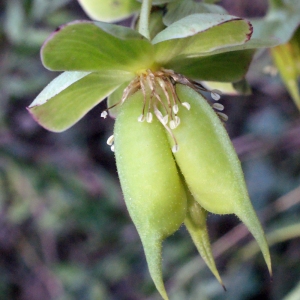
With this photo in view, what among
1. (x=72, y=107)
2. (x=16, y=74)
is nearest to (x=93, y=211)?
(x=16, y=74)

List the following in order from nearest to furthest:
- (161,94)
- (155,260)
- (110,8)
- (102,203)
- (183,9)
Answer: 1. (155,260)
2. (161,94)
3. (183,9)
4. (110,8)
5. (102,203)

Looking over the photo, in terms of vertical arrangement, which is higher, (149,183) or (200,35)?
(200,35)

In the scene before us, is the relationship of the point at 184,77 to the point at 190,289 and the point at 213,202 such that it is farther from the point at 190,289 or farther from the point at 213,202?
the point at 190,289

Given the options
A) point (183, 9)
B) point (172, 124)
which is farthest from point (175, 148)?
point (183, 9)

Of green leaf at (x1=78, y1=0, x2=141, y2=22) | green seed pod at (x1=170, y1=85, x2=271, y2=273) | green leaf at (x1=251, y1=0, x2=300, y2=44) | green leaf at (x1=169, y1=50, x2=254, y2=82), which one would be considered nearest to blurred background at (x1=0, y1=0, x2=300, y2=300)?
green leaf at (x1=78, y1=0, x2=141, y2=22)

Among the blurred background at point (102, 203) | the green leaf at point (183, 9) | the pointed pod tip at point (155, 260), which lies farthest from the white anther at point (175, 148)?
the blurred background at point (102, 203)

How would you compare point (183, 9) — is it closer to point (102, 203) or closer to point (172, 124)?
point (172, 124)

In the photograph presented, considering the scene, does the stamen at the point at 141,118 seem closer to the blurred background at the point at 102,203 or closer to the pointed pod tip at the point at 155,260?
the pointed pod tip at the point at 155,260
